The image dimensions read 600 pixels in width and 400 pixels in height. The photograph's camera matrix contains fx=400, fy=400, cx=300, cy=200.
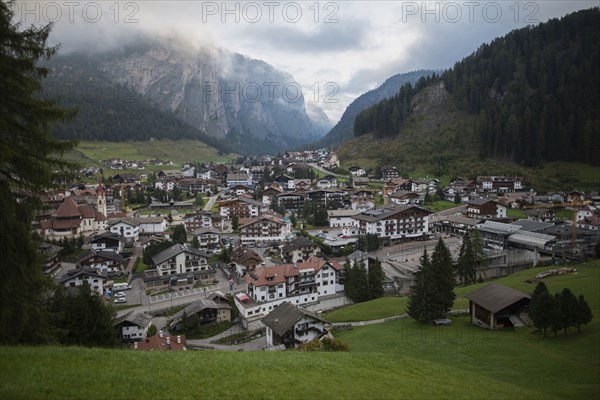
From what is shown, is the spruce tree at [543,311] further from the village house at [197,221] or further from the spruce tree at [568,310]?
the village house at [197,221]

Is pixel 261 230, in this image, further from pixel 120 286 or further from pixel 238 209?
pixel 120 286

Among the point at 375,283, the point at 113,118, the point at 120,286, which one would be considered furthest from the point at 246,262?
the point at 113,118

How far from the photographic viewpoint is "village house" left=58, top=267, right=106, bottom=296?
1475 inches

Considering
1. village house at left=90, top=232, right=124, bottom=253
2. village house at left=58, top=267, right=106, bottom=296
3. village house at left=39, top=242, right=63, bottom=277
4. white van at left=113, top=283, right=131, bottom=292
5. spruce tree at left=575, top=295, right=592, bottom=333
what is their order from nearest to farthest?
1. spruce tree at left=575, top=295, right=592, bottom=333
2. village house at left=58, top=267, right=106, bottom=296
3. white van at left=113, top=283, right=131, bottom=292
4. village house at left=39, top=242, right=63, bottom=277
5. village house at left=90, top=232, right=124, bottom=253

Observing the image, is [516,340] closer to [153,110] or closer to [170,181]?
[170,181]

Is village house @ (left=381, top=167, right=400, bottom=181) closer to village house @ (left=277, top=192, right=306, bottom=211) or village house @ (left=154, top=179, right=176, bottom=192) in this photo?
village house @ (left=277, top=192, right=306, bottom=211)

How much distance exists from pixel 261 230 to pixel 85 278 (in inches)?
988

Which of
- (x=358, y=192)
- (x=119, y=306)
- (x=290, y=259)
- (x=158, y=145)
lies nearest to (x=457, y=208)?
(x=358, y=192)

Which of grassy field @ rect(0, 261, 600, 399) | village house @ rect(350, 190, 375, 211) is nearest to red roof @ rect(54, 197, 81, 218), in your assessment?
village house @ rect(350, 190, 375, 211)

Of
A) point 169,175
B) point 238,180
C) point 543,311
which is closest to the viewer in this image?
point 543,311

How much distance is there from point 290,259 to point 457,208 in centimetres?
3738

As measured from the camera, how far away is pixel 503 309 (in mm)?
24156

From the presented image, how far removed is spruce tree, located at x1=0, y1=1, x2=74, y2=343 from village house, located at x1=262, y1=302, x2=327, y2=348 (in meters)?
18.2

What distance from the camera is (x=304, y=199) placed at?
3130 inches
